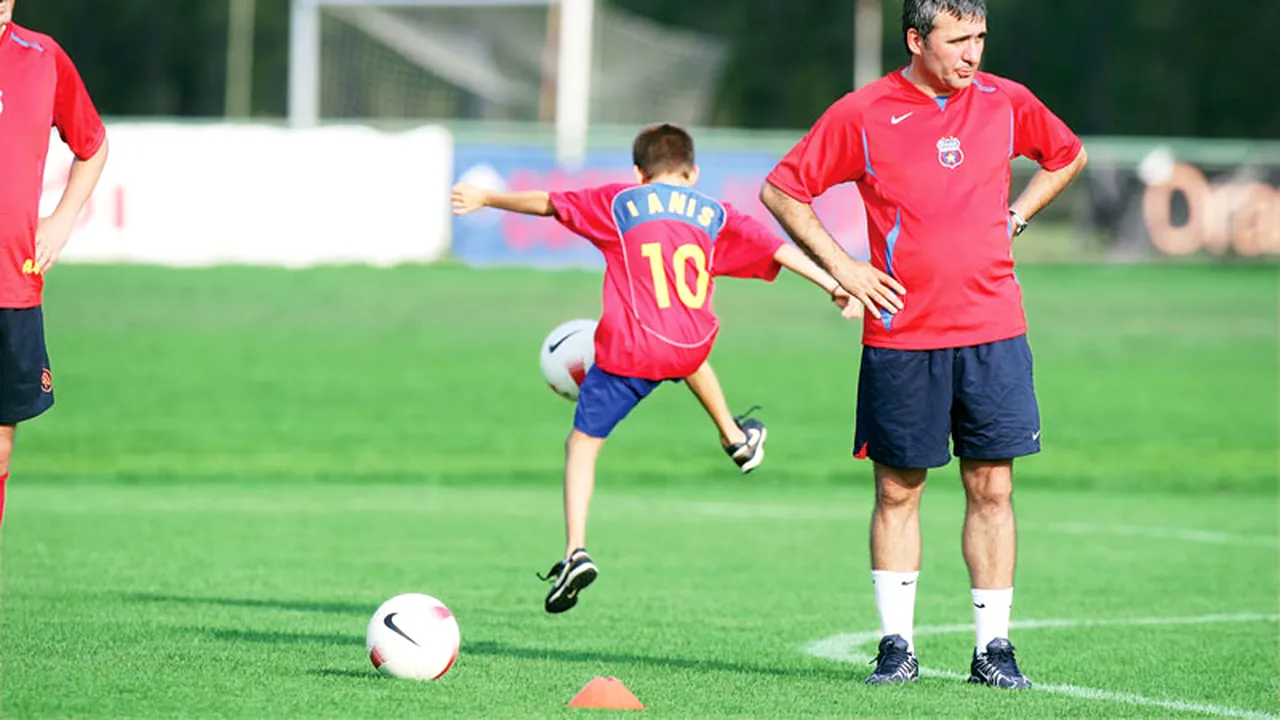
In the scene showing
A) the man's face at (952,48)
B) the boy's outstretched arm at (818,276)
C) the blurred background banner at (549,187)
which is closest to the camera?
the man's face at (952,48)

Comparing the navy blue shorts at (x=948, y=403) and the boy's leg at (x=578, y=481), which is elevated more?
the navy blue shorts at (x=948, y=403)

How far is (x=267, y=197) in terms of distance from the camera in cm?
3138

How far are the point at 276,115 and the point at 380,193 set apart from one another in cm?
5294

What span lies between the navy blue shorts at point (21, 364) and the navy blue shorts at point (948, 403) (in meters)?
2.85

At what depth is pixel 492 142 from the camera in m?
32.2

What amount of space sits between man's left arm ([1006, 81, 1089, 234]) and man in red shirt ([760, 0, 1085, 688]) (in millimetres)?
22

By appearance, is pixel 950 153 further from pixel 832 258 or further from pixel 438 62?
pixel 438 62

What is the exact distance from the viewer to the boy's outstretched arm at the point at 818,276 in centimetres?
735

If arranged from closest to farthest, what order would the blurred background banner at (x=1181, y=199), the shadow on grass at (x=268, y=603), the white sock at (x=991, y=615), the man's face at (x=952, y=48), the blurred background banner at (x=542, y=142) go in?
1. the man's face at (x=952, y=48)
2. the white sock at (x=991, y=615)
3. the shadow on grass at (x=268, y=603)
4. the blurred background banner at (x=542, y=142)
5. the blurred background banner at (x=1181, y=199)

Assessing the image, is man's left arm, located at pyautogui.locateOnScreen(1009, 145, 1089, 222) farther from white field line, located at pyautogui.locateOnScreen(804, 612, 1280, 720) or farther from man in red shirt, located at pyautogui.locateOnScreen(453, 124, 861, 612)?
white field line, located at pyautogui.locateOnScreen(804, 612, 1280, 720)

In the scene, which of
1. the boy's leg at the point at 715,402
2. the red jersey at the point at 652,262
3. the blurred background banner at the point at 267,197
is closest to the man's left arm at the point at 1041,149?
the red jersey at the point at 652,262

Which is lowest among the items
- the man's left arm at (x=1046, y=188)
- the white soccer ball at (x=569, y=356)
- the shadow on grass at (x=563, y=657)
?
the shadow on grass at (x=563, y=657)

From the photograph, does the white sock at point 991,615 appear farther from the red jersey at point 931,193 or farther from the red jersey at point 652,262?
the red jersey at point 652,262

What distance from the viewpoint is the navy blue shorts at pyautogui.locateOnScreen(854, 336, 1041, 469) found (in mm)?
7098
